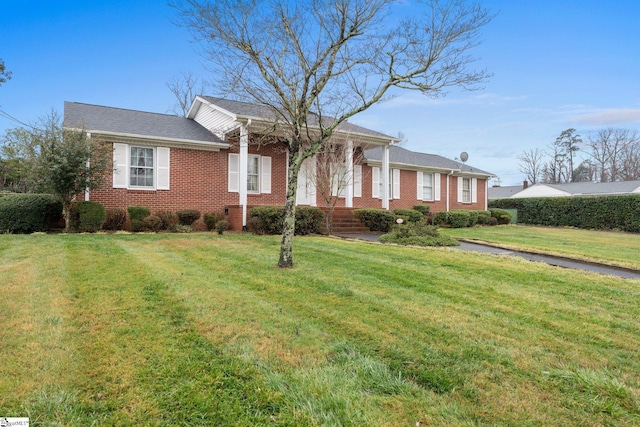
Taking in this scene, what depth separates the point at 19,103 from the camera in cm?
1880

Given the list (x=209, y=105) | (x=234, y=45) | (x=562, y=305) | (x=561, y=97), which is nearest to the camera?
(x=562, y=305)

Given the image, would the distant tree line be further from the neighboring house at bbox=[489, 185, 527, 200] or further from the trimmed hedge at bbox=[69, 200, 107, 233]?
the trimmed hedge at bbox=[69, 200, 107, 233]

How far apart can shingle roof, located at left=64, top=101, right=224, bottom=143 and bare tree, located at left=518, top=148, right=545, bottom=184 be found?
45394 millimetres

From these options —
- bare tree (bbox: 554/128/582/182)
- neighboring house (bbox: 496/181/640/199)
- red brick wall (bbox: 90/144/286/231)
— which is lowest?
red brick wall (bbox: 90/144/286/231)

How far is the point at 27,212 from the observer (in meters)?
10.5

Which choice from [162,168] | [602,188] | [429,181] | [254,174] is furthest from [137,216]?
[602,188]

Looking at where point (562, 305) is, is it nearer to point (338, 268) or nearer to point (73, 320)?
point (338, 268)

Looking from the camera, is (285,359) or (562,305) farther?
(562,305)

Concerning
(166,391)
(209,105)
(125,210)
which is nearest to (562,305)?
(166,391)

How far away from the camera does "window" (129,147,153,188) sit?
41.3ft

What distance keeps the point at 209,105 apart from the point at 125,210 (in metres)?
5.31

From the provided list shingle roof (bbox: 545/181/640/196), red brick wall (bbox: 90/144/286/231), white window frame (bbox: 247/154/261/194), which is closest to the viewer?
red brick wall (bbox: 90/144/286/231)

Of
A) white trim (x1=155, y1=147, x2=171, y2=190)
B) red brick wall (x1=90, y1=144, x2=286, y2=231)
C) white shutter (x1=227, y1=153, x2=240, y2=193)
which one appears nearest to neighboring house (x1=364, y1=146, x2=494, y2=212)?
white shutter (x1=227, y1=153, x2=240, y2=193)

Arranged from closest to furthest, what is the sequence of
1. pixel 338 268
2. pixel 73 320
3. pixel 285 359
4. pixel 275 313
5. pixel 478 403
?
pixel 478 403 < pixel 285 359 < pixel 73 320 < pixel 275 313 < pixel 338 268
